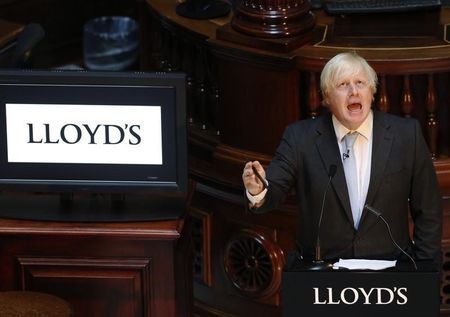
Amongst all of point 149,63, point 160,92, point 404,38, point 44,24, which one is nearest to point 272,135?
point 404,38

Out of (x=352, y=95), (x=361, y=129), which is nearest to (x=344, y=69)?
(x=352, y=95)

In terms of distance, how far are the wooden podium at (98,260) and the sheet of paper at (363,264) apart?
643 millimetres

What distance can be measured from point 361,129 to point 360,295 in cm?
53

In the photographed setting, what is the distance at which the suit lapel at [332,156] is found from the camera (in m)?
4.33

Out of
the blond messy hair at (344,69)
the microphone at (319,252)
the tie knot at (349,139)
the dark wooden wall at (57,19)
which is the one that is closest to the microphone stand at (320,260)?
the microphone at (319,252)

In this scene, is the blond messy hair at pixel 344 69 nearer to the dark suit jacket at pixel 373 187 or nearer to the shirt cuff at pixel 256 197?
the dark suit jacket at pixel 373 187

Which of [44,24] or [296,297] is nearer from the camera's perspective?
[296,297]

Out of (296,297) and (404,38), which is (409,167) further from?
(404,38)

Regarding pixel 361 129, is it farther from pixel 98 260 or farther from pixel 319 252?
pixel 98 260

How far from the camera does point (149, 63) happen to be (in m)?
6.88

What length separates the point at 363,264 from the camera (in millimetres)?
4199

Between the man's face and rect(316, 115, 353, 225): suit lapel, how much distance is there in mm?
124

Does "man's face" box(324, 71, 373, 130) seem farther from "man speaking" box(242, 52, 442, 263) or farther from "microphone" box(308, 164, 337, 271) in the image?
"microphone" box(308, 164, 337, 271)

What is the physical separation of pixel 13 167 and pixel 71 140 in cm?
23
